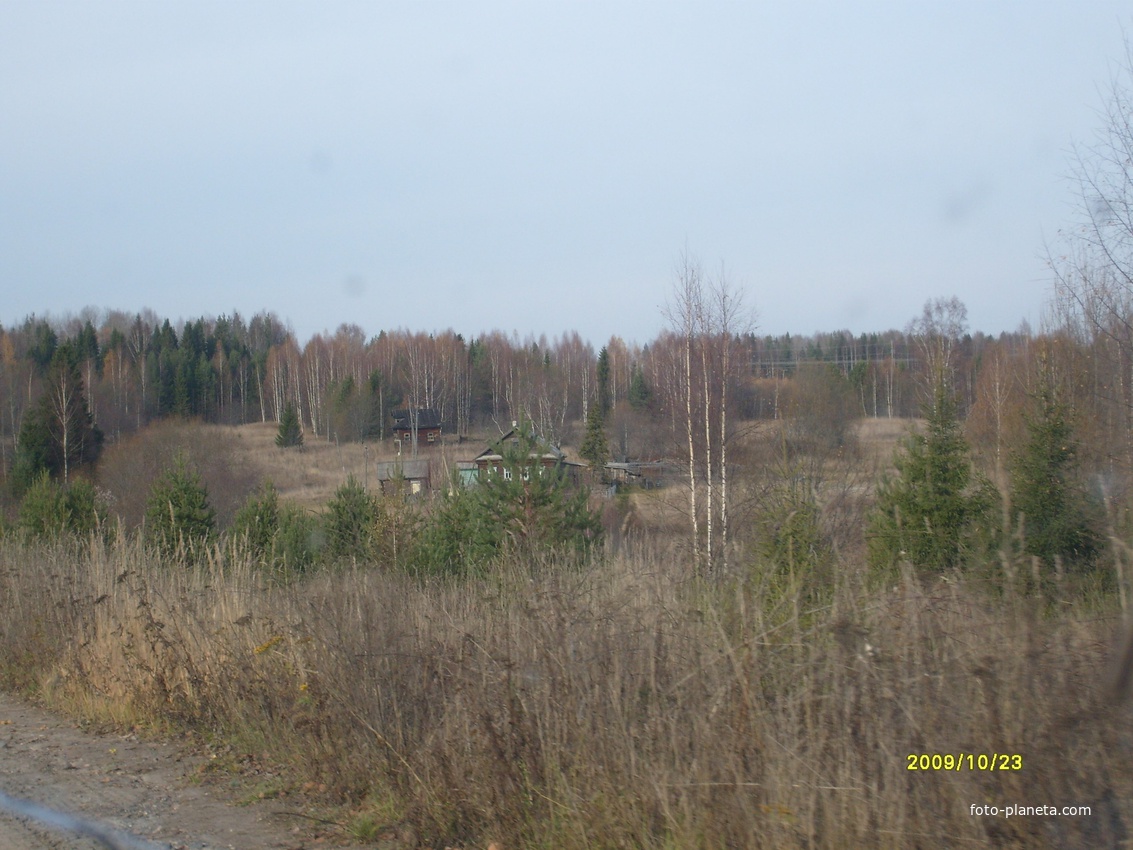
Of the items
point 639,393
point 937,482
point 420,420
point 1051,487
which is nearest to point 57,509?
point 937,482

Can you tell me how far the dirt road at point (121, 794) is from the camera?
4875mm

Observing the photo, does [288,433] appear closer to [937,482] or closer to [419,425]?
[419,425]

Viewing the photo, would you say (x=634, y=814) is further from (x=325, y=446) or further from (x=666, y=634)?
(x=325, y=446)

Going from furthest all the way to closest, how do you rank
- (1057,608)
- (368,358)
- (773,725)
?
1. (368,358)
2. (1057,608)
3. (773,725)

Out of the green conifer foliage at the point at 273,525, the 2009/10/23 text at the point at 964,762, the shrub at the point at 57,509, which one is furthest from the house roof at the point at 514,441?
Result: the 2009/10/23 text at the point at 964,762

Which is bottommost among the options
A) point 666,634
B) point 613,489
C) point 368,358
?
point 613,489

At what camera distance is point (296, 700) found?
617cm

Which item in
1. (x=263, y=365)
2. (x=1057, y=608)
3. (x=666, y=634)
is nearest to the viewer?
(x=1057, y=608)

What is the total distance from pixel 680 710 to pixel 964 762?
48.1 inches

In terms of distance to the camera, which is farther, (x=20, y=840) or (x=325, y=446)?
(x=325, y=446)

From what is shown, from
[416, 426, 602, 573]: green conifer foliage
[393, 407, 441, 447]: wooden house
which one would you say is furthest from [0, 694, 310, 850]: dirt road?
[393, 407, 441, 447]: wooden house

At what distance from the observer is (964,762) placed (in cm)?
352

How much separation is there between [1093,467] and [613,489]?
2281 centimetres

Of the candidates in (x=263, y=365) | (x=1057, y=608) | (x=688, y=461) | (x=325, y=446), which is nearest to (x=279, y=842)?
(x=1057, y=608)
